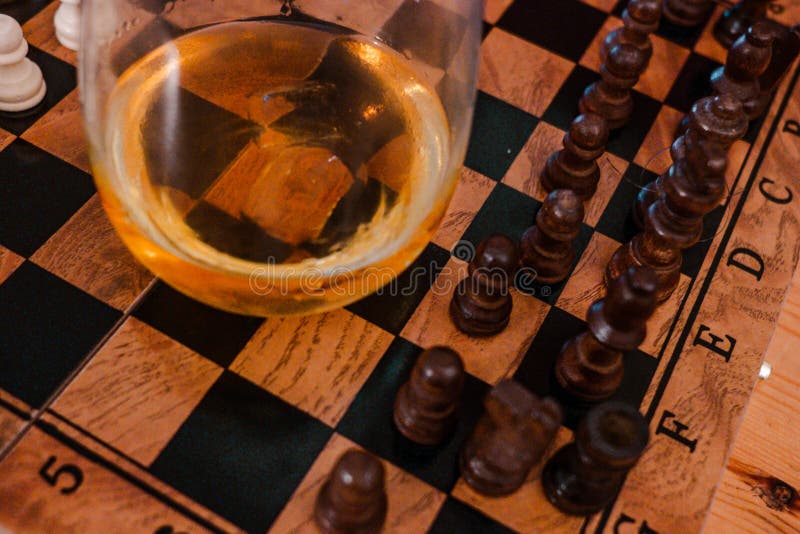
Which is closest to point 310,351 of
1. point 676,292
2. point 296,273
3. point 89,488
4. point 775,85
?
point 296,273

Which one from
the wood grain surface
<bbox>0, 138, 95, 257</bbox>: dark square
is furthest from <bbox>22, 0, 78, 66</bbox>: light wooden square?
the wood grain surface

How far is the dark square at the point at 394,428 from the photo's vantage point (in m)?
0.73

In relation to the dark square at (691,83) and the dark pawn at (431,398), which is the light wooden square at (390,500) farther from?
the dark square at (691,83)

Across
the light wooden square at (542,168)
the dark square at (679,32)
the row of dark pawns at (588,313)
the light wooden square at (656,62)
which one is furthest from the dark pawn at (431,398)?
the dark square at (679,32)

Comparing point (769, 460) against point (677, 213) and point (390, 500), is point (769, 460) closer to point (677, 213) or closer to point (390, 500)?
point (677, 213)

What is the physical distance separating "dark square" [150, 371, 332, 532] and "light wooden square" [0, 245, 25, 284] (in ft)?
0.69

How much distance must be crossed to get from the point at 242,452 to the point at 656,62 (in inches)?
25.5

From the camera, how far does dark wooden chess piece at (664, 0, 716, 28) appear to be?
107 cm

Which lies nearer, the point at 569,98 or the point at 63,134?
the point at 63,134

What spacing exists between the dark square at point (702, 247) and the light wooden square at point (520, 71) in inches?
8.1

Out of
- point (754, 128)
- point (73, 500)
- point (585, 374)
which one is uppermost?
point (754, 128)

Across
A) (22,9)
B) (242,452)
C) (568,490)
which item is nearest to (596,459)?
(568,490)

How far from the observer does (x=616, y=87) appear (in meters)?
0.94

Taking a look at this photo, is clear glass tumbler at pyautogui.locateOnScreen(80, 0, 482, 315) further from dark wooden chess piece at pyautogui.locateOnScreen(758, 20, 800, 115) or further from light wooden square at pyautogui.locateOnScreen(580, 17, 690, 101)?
dark wooden chess piece at pyautogui.locateOnScreen(758, 20, 800, 115)
